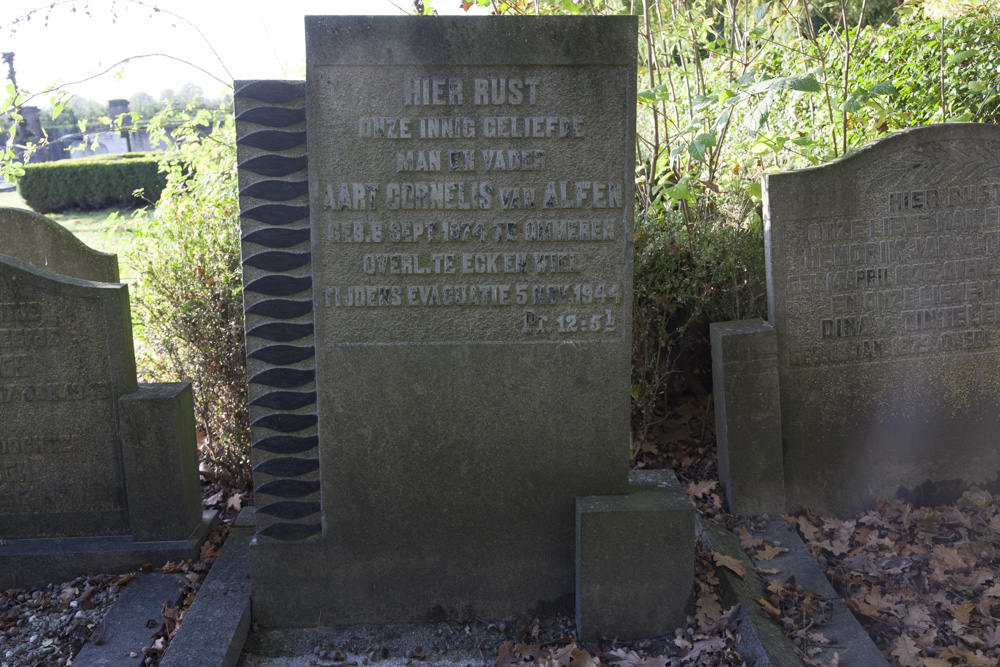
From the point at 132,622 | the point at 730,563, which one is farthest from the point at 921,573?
the point at 132,622

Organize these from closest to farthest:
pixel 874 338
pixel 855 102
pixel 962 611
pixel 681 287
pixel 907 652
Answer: pixel 907 652 → pixel 962 611 → pixel 874 338 → pixel 855 102 → pixel 681 287

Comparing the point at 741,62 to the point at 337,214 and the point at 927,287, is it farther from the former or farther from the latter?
the point at 337,214

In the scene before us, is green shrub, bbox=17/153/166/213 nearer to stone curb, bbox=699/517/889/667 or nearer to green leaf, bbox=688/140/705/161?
green leaf, bbox=688/140/705/161

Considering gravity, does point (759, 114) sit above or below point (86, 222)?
below

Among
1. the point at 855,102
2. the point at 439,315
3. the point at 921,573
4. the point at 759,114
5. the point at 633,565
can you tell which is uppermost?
the point at 855,102

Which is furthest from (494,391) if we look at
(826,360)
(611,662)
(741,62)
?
(741,62)

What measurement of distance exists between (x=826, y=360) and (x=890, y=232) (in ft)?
2.55

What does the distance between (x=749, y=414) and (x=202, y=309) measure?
11.2 ft

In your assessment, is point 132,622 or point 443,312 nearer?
point 443,312

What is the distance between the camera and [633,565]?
3244mm

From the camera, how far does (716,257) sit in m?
4.94

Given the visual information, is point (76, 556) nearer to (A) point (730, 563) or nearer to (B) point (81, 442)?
(B) point (81, 442)

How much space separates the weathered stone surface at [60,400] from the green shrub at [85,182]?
63.2 feet

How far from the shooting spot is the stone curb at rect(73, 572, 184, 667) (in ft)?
10.3
